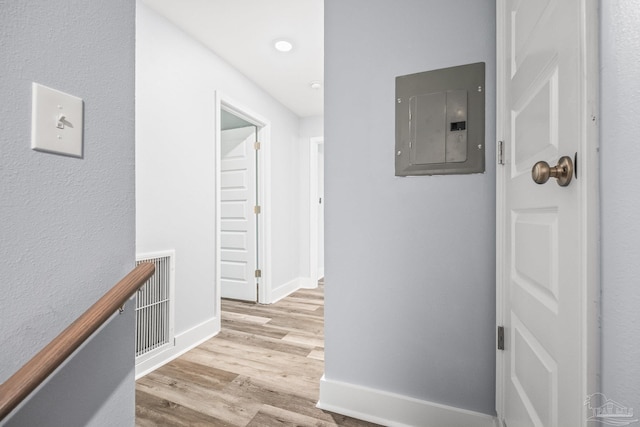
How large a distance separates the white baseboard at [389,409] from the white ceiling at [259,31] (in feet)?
8.01

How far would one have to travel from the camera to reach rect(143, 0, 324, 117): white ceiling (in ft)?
6.66

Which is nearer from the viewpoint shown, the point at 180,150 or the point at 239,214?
the point at 180,150

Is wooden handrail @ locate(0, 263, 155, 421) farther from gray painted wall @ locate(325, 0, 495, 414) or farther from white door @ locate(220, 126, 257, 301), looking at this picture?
white door @ locate(220, 126, 257, 301)

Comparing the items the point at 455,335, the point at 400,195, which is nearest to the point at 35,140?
the point at 400,195

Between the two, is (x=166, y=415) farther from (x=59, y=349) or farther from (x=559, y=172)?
(x=559, y=172)

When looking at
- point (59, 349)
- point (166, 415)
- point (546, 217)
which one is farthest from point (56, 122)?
point (166, 415)

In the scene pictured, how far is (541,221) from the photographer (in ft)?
2.62

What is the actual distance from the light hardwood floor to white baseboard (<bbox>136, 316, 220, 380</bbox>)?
49 millimetres

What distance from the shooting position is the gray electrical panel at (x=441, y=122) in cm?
131

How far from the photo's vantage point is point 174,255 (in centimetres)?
221

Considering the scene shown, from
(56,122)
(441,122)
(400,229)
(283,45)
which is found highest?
(283,45)

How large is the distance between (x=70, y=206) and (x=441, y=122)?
1388 mm

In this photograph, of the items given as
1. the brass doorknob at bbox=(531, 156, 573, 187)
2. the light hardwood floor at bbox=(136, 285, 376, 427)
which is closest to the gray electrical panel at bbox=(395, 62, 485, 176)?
the brass doorknob at bbox=(531, 156, 573, 187)

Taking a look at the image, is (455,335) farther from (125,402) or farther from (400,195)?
(125,402)
